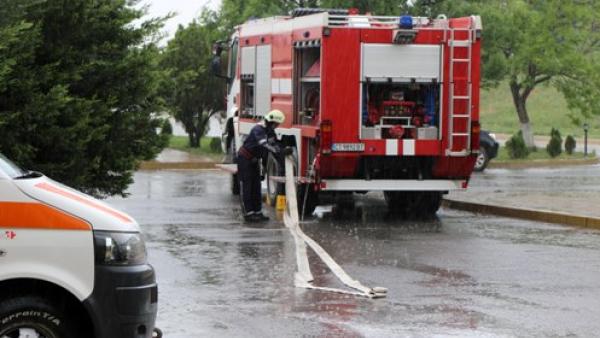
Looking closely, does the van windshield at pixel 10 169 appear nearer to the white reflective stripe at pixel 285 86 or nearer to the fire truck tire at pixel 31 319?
the fire truck tire at pixel 31 319

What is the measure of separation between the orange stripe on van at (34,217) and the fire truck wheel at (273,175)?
41.2 ft

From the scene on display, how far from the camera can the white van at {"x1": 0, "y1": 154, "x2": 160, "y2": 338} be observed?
6910 millimetres

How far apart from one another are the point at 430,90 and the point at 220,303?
8.52 m

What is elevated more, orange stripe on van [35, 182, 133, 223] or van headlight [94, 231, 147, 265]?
orange stripe on van [35, 182, 133, 223]

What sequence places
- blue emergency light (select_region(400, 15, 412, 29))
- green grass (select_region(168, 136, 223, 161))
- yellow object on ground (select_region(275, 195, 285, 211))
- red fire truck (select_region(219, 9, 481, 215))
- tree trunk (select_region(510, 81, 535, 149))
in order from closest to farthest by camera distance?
blue emergency light (select_region(400, 15, 412, 29)) → red fire truck (select_region(219, 9, 481, 215)) → yellow object on ground (select_region(275, 195, 285, 211)) → green grass (select_region(168, 136, 223, 161)) → tree trunk (select_region(510, 81, 535, 149))

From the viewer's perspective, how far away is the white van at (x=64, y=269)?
691cm

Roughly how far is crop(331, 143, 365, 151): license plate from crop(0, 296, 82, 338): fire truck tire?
10.9 metres

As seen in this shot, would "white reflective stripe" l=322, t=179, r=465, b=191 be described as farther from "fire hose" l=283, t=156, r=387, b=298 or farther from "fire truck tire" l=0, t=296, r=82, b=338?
"fire truck tire" l=0, t=296, r=82, b=338

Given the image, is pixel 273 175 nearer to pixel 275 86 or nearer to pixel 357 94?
pixel 275 86

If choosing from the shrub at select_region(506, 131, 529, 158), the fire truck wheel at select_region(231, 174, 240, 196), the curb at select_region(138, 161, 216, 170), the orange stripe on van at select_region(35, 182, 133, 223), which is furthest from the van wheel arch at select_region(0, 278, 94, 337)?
the shrub at select_region(506, 131, 529, 158)

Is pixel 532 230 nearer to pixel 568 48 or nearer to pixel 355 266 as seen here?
pixel 355 266

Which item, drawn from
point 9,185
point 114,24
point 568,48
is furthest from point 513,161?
point 9,185

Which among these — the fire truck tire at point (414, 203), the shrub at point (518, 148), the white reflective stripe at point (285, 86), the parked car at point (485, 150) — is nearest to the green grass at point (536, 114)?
the shrub at point (518, 148)

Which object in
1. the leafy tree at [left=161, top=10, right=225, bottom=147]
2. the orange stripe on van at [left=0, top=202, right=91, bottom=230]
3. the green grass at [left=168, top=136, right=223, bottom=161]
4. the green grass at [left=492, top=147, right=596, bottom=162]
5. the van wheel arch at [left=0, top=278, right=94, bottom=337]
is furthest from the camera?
the leafy tree at [left=161, top=10, right=225, bottom=147]
